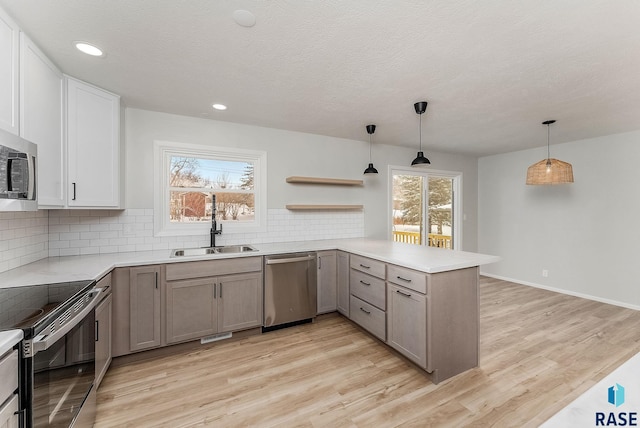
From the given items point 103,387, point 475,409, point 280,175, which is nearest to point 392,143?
point 280,175

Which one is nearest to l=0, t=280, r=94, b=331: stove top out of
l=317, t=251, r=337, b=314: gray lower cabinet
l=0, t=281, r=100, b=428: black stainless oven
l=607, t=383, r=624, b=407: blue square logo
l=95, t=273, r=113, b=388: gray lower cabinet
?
l=0, t=281, r=100, b=428: black stainless oven

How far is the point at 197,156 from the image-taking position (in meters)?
3.24

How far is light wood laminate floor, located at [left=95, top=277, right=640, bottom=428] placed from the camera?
1796mm

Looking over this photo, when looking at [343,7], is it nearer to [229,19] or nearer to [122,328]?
[229,19]

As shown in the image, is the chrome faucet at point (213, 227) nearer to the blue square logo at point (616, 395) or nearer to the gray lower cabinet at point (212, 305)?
the gray lower cabinet at point (212, 305)

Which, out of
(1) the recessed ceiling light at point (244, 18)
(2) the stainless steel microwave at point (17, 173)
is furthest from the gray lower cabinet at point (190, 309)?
(1) the recessed ceiling light at point (244, 18)

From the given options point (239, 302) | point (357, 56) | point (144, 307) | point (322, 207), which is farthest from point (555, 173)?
point (144, 307)

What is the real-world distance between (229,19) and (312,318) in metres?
Answer: 2.89

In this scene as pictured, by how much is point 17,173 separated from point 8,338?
100 centimetres

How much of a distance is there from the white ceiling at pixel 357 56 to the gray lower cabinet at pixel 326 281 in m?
1.64

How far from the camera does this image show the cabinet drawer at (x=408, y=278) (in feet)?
6.95

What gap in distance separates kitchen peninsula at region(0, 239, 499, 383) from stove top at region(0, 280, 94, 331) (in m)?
0.19

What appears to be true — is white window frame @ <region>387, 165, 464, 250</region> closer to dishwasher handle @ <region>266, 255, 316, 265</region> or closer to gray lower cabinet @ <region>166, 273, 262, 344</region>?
dishwasher handle @ <region>266, 255, 316, 265</region>

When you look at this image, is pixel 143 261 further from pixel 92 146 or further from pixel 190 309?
pixel 92 146
